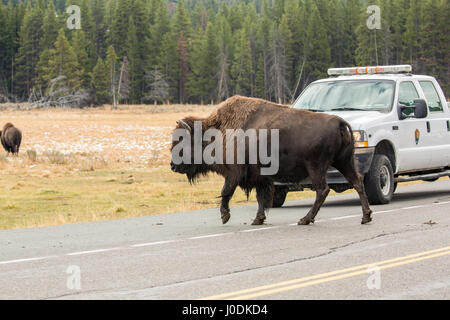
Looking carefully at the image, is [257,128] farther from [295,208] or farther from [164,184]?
[164,184]

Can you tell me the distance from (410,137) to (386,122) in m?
0.92

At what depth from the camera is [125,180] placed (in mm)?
24375

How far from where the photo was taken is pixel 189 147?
12.0 metres

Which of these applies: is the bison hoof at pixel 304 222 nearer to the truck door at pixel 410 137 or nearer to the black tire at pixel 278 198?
the black tire at pixel 278 198

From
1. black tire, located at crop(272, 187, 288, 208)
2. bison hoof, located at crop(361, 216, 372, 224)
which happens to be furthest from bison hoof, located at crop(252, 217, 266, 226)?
black tire, located at crop(272, 187, 288, 208)

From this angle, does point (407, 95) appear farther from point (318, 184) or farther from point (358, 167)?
point (318, 184)

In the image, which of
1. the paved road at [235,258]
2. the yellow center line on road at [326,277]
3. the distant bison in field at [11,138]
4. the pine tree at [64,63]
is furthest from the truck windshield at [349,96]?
the pine tree at [64,63]

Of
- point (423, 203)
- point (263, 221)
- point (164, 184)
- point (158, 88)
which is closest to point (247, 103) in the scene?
point (263, 221)

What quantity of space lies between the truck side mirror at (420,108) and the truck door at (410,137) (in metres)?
0.33

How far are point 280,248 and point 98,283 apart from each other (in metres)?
2.75

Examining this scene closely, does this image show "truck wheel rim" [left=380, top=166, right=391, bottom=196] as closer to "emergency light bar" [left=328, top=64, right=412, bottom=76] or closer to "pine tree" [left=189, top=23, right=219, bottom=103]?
"emergency light bar" [left=328, top=64, right=412, bottom=76]

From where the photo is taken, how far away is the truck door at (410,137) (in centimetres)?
1495

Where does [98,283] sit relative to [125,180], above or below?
above

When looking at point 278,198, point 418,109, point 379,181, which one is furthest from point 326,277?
point 418,109
